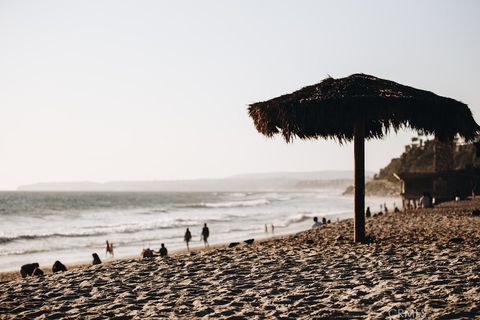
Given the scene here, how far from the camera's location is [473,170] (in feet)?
128

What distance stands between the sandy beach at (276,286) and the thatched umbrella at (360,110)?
2370 millimetres

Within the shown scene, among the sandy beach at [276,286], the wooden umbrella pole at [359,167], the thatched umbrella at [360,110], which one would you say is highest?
the thatched umbrella at [360,110]

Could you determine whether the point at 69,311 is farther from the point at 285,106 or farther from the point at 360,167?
the point at 360,167

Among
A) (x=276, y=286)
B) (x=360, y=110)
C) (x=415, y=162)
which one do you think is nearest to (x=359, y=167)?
(x=360, y=110)

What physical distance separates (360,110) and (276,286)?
447 centimetres

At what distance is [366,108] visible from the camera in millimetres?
9609

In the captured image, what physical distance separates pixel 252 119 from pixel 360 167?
280 centimetres

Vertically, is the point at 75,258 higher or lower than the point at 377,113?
lower

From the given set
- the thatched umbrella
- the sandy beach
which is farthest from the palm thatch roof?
the sandy beach

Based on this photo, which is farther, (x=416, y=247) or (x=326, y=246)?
(x=326, y=246)

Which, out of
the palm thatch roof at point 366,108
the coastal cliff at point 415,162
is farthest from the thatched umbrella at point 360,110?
the coastal cliff at point 415,162

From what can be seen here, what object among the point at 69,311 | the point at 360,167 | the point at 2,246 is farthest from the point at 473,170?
the point at 69,311

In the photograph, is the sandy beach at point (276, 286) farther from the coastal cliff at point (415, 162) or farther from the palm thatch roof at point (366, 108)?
the coastal cliff at point (415, 162)

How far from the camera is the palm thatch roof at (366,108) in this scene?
31.2 ft
